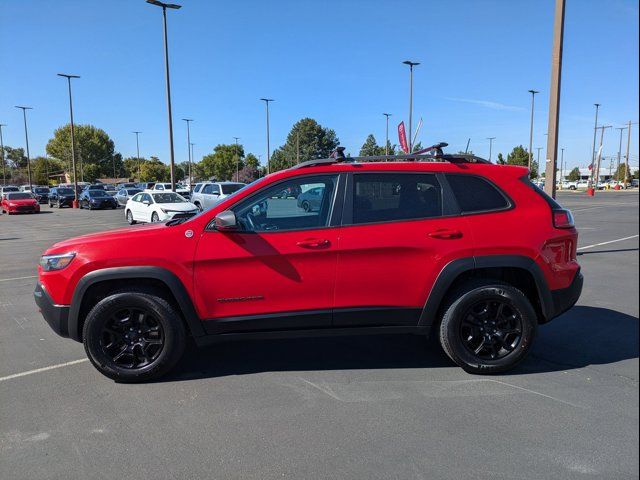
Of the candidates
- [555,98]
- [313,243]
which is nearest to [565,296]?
[313,243]

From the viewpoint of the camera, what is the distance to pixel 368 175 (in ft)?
14.0

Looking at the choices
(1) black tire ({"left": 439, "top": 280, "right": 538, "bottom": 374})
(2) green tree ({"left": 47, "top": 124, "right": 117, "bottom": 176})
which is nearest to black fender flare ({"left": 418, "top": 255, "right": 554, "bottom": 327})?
(1) black tire ({"left": 439, "top": 280, "right": 538, "bottom": 374})

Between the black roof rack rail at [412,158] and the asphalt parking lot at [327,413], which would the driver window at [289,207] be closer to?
the black roof rack rail at [412,158]

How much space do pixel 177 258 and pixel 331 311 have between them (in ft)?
4.42

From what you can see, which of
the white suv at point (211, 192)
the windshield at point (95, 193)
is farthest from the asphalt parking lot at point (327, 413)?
the windshield at point (95, 193)

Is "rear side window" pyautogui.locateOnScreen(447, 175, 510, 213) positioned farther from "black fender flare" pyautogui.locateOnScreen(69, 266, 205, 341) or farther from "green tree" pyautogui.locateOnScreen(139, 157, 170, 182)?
"green tree" pyautogui.locateOnScreen(139, 157, 170, 182)

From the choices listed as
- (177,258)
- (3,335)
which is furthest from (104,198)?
(177,258)

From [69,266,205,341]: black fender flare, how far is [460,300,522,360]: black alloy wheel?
7.67 ft

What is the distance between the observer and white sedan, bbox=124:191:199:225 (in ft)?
65.4

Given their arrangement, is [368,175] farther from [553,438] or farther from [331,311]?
[553,438]

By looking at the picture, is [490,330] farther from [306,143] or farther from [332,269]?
[306,143]

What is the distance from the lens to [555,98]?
31.0 feet

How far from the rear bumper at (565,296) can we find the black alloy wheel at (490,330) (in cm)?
39

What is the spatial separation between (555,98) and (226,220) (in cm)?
810
